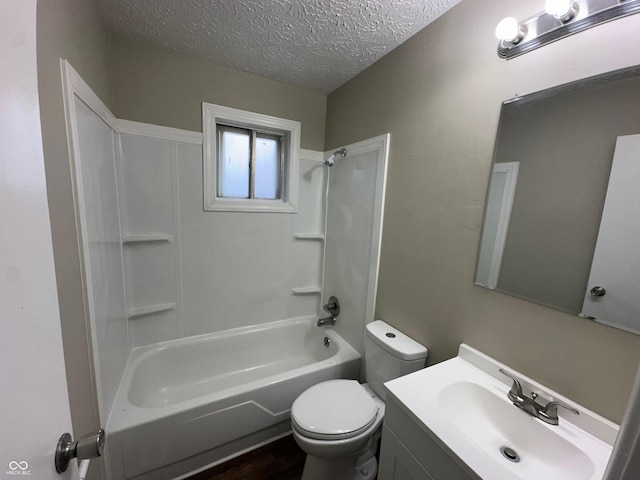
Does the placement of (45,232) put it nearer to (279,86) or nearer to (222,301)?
(222,301)

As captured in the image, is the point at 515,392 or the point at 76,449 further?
the point at 515,392

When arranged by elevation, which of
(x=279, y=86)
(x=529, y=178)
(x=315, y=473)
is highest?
(x=279, y=86)

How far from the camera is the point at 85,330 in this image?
37.9 inches

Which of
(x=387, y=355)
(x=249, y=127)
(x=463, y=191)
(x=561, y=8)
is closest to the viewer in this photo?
(x=561, y=8)

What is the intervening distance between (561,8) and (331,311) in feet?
6.55

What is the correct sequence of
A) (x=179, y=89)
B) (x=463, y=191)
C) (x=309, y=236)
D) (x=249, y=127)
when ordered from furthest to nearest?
1. (x=309, y=236)
2. (x=249, y=127)
3. (x=179, y=89)
4. (x=463, y=191)

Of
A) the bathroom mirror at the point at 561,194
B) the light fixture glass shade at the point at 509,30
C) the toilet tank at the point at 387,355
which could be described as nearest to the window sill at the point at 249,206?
the toilet tank at the point at 387,355

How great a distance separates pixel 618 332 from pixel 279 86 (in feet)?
7.32

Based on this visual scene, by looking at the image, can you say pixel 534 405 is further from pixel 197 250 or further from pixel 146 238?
pixel 146 238

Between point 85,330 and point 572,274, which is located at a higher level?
point 572,274

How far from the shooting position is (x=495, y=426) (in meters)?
0.92

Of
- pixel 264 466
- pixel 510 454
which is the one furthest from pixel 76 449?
pixel 264 466

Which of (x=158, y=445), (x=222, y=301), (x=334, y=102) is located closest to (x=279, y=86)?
(x=334, y=102)

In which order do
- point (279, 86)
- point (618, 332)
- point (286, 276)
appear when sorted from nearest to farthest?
point (618, 332) < point (279, 86) < point (286, 276)
